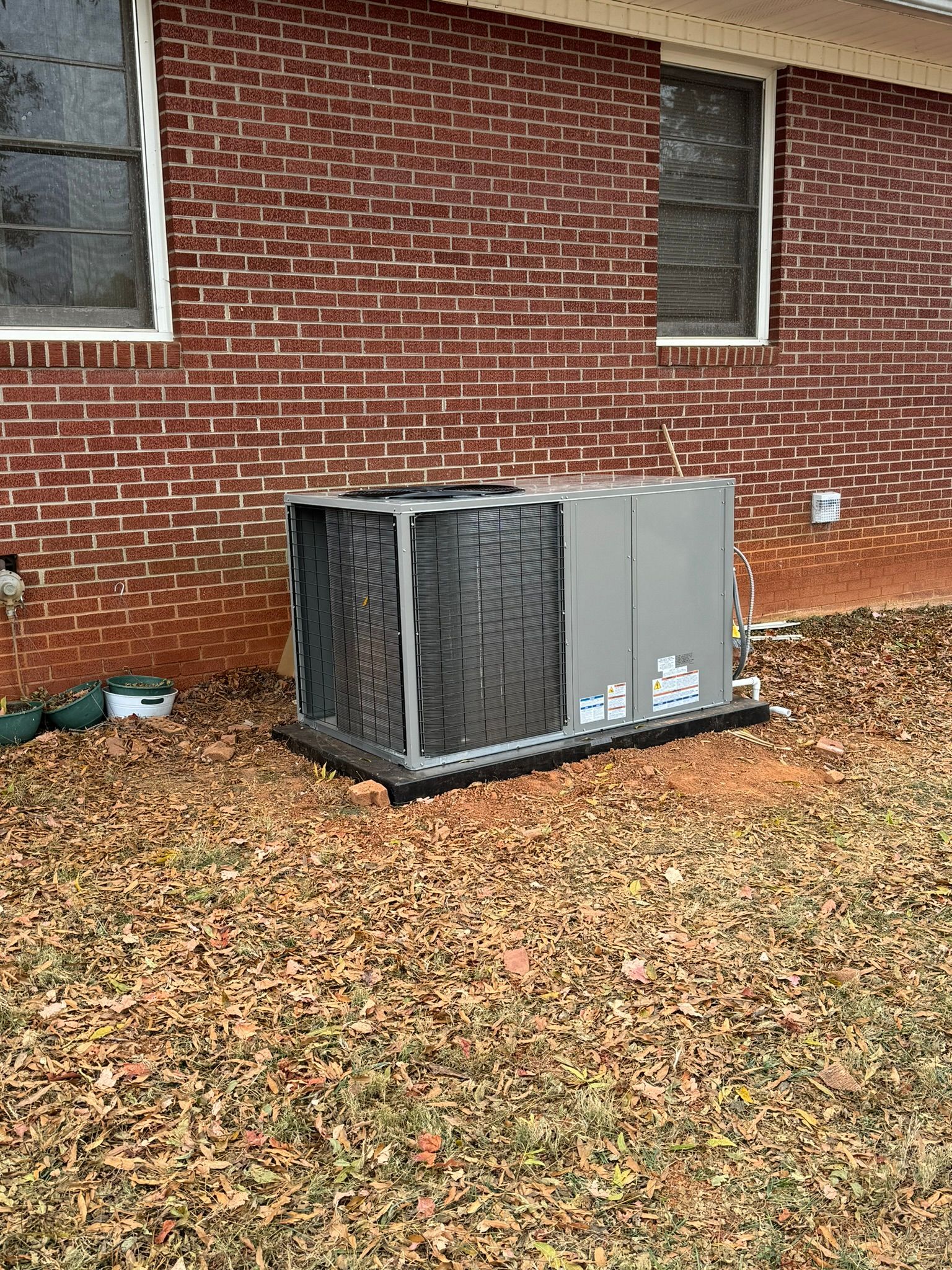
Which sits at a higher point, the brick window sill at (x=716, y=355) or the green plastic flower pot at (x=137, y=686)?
the brick window sill at (x=716, y=355)

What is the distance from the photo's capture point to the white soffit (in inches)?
265

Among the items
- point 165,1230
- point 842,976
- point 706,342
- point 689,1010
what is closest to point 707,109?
point 706,342

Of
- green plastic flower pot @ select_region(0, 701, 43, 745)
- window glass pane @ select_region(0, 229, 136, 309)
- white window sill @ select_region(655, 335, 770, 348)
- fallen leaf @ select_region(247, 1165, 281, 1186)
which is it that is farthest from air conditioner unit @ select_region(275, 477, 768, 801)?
white window sill @ select_region(655, 335, 770, 348)

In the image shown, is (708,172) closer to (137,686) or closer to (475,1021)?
(137,686)

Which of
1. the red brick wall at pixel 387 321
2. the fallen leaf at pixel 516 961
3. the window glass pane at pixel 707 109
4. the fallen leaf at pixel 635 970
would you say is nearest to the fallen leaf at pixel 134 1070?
the fallen leaf at pixel 516 961

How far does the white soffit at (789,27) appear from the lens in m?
6.73

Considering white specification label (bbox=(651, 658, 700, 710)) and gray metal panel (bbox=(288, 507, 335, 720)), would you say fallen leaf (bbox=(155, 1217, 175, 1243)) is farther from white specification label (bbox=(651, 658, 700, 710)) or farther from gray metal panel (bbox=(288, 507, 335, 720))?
white specification label (bbox=(651, 658, 700, 710))

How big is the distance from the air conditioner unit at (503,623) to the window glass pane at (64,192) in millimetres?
1896

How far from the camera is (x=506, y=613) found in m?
4.69

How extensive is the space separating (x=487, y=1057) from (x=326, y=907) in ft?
3.14

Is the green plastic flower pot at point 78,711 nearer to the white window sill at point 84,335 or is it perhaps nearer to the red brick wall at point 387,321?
the red brick wall at point 387,321

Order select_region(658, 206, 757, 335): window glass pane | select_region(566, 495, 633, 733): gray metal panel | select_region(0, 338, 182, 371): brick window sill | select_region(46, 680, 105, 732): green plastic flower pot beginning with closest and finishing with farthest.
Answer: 1. select_region(566, 495, 633, 733): gray metal panel
2. select_region(0, 338, 182, 371): brick window sill
3. select_region(46, 680, 105, 732): green plastic flower pot
4. select_region(658, 206, 757, 335): window glass pane

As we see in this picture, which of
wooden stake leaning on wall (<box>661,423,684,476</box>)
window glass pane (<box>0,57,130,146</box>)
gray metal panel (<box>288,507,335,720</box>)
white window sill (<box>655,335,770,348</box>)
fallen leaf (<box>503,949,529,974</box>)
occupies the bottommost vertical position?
fallen leaf (<box>503,949,529,974</box>)

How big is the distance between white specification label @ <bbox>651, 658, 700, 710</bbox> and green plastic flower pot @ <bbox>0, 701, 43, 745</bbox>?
298cm
